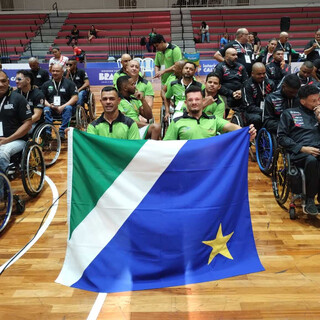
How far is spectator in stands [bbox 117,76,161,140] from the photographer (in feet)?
12.9

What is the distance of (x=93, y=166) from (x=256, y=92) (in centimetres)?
287

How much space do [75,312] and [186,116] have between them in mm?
1677

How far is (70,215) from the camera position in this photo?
2477 millimetres

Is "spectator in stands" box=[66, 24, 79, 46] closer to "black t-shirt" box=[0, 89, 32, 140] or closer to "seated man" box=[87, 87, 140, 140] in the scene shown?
"black t-shirt" box=[0, 89, 32, 140]

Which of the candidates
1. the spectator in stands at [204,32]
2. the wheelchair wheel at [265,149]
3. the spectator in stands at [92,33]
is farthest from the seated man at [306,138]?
the spectator in stands at [92,33]

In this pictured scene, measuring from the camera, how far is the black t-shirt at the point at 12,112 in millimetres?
3736

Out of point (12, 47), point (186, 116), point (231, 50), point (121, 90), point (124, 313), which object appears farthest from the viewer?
point (12, 47)

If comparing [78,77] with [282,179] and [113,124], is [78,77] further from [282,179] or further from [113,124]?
[282,179]

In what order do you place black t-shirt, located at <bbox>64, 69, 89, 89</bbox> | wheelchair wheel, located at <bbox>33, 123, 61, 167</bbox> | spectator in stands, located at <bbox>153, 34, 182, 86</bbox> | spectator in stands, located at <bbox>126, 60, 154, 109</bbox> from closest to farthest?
spectator in stands, located at <bbox>126, 60, 154, 109</bbox>, wheelchair wheel, located at <bbox>33, 123, 61, 167</bbox>, spectator in stands, located at <bbox>153, 34, 182, 86</bbox>, black t-shirt, located at <bbox>64, 69, 89, 89</bbox>

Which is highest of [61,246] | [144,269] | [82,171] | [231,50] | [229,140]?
[231,50]

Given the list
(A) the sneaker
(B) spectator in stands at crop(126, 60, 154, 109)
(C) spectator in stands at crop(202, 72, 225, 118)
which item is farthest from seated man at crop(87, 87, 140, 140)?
(A) the sneaker

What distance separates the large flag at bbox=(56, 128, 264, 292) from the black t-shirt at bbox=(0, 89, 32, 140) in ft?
4.96

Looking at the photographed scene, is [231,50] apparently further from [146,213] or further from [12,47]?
[12,47]

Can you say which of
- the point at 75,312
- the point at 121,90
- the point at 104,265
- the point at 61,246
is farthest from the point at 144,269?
the point at 121,90
